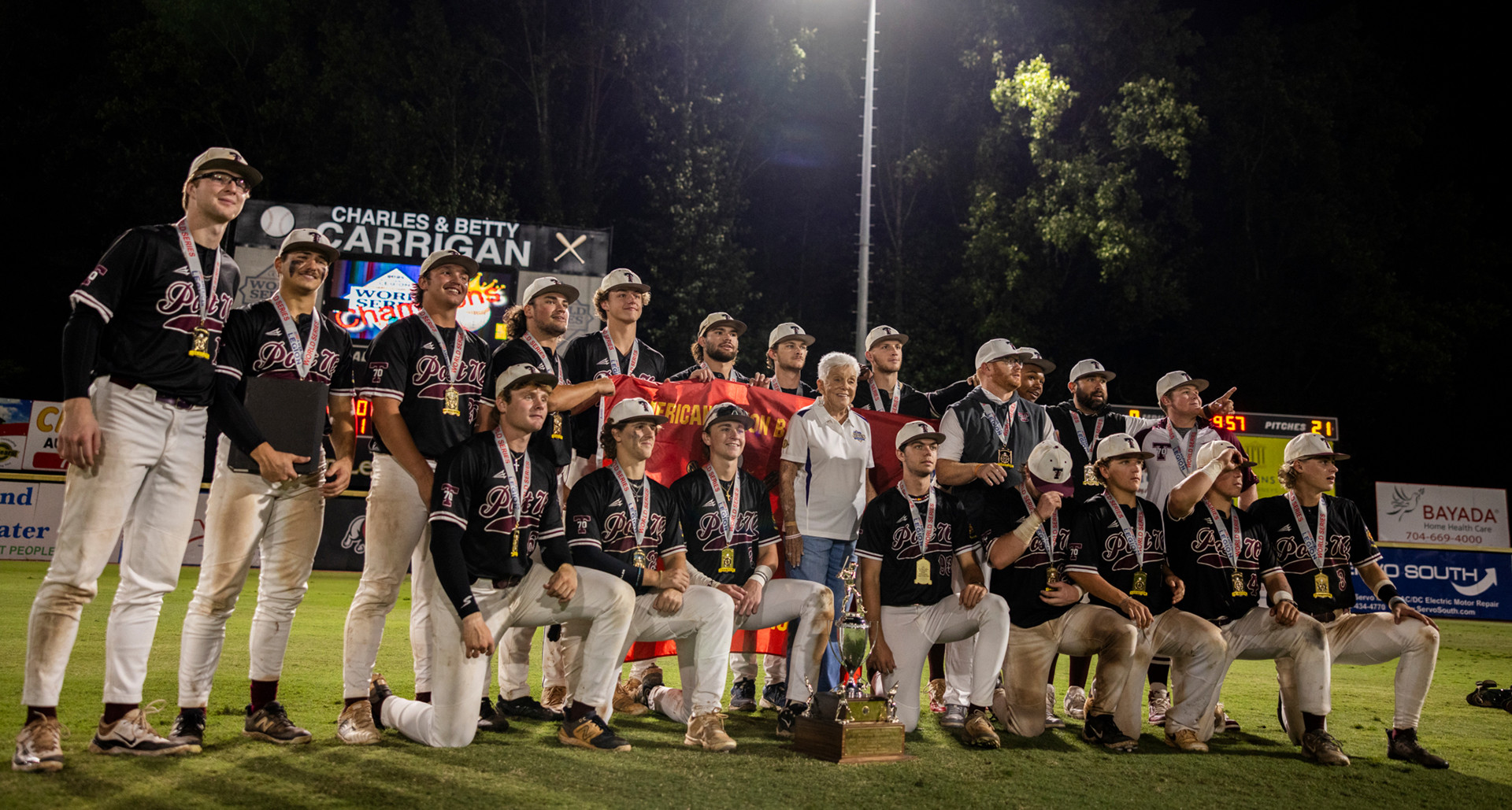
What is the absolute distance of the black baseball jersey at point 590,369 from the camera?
7191mm

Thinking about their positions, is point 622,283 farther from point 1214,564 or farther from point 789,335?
point 1214,564

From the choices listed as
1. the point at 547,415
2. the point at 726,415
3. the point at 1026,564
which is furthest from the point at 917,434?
the point at 547,415

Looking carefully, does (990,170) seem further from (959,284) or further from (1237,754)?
(1237,754)

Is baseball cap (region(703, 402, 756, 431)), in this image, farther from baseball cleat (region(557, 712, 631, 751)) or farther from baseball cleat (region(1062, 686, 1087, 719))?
baseball cleat (region(1062, 686, 1087, 719))

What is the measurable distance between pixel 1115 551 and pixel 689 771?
330cm

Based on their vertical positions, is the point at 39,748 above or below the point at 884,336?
below

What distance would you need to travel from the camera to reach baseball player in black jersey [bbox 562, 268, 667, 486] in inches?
283

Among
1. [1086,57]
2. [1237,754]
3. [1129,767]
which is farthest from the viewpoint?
[1086,57]

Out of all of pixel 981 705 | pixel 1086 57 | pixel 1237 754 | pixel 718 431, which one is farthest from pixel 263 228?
pixel 1086 57

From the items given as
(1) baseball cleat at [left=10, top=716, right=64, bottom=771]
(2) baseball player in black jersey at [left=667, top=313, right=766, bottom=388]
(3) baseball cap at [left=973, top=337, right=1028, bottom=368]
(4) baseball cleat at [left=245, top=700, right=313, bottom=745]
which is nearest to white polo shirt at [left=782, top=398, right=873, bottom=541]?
(2) baseball player in black jersey at [left=667, top=313, right=766, bottom=388]

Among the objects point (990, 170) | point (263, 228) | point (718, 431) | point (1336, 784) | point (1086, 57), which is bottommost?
point (1336, 784)

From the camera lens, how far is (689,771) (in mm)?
5242

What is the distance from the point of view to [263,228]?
18.1 meters

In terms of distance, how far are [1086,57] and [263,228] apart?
2066cm
